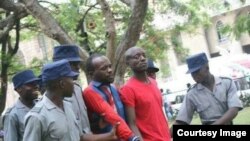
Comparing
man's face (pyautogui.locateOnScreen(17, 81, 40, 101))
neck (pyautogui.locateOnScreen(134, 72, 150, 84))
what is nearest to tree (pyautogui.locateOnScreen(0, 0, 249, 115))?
man's face (pyautogui.locateOnScreen(17, 81, 40, 101))

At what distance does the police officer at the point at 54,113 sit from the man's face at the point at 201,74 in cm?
130

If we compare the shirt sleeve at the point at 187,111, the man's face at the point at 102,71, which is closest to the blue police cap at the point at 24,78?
the man's face at the point at 102,71

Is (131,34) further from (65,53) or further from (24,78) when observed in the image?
(65,53)

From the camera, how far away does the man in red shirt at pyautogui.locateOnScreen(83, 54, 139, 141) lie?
3.54 meters

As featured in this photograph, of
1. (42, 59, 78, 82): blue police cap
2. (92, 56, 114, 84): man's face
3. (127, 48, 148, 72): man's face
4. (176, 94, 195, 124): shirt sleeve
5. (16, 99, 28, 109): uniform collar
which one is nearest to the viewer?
(42, 59, 78, 82): blue police cap

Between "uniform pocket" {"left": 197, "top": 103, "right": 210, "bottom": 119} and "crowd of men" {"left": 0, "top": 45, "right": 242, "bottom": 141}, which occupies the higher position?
"crowd of men" {"left": 0, "top": 45, "right": 242, "bottom": 141}

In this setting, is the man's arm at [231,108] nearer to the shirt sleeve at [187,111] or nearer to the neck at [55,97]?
the shirt sleeve at [187,111]

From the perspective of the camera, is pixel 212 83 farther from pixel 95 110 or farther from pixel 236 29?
pixel 236 29

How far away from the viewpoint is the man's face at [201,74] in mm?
4078

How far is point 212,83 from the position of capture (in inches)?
163

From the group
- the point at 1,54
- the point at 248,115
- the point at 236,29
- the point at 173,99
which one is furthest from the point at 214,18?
the point at 236,29

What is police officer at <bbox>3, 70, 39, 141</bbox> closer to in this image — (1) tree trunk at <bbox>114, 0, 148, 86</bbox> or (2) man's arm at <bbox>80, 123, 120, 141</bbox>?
(2) man's arm at <bbox>80, 123, 120, 141</bbox>

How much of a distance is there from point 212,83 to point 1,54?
801cm

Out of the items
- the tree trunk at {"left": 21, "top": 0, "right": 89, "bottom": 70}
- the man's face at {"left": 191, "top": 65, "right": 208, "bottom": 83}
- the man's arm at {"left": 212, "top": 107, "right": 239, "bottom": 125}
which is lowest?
the man's arm at {"left": 212, "top": 107, "right": 239, "bottom": 125}
